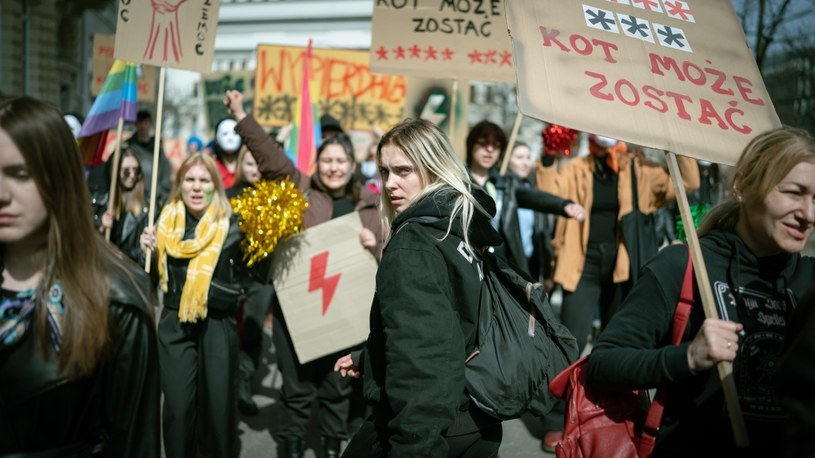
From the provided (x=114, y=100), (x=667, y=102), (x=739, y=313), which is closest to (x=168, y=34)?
(x=114, y=100)

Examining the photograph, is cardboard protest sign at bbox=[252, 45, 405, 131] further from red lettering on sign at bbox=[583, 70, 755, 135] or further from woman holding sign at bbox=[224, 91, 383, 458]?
red lettering on sign at bbox=[583, 70, 755, 135]

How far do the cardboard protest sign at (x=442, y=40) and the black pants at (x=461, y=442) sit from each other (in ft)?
12.1

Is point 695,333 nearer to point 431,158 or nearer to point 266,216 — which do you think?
point 431,158

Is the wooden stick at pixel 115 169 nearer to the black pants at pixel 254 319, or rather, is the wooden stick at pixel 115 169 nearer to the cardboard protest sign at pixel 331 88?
the black pants at pixel 254 319

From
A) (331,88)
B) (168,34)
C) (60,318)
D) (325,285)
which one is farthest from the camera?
(331,88)

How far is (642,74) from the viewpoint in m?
2.31

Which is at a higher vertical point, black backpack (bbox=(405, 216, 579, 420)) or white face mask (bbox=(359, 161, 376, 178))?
white face mask (bbox=(359, 161, 376, 178))

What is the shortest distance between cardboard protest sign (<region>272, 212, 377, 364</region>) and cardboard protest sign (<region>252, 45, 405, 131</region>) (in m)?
5.19

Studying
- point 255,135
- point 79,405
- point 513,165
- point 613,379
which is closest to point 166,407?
point 255,135

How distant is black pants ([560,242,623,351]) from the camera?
5336mm

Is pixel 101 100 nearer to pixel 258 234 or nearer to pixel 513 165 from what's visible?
pixel 258 234

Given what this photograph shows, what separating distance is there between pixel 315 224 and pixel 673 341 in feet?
9.96

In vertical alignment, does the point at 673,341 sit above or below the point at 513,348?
above

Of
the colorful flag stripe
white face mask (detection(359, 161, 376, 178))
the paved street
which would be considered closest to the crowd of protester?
the paved street
